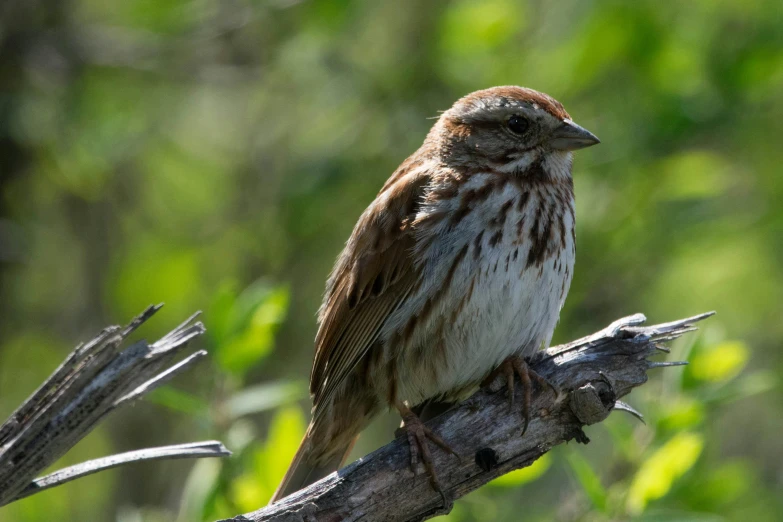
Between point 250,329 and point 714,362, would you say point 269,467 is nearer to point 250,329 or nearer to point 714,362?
point 250,329

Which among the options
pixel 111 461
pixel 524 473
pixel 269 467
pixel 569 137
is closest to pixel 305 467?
pixel 269 467

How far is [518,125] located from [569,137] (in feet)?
0.73

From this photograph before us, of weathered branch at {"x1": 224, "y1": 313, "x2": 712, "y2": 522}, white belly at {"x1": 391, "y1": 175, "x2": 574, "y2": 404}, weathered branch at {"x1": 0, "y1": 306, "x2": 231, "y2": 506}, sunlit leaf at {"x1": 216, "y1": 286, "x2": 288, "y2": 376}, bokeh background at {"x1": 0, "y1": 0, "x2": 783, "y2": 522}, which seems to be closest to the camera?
weathered branch at {"x1": 0, "y1": 306, "x2": 231, "y2": 506}

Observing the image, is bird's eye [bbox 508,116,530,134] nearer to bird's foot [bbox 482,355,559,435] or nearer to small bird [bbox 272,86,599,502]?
small bird [bbox 272,86,599,502]

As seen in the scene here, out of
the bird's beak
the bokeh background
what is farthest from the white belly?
the bokeh background

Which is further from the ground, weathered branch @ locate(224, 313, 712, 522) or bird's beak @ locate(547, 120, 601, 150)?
bird's beak @ locate(547, 120, 601, 150)

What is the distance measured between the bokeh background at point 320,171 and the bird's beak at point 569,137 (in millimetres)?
1207

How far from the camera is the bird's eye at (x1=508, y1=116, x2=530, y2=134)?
169 inches

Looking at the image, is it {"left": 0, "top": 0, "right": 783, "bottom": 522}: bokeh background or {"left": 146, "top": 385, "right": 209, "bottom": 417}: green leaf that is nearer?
{"left": 146, "top": 385, "right": 209, "bottom": 417}: green leaf

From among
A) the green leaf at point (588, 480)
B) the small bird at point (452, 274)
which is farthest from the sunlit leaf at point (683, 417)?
the small bird at point (452, 274)

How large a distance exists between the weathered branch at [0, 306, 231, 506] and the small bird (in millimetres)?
1088

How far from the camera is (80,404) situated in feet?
9.70

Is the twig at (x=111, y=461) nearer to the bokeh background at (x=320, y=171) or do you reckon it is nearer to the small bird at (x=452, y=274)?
the small bird at (x=452, y=274)

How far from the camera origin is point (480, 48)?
6.03m
